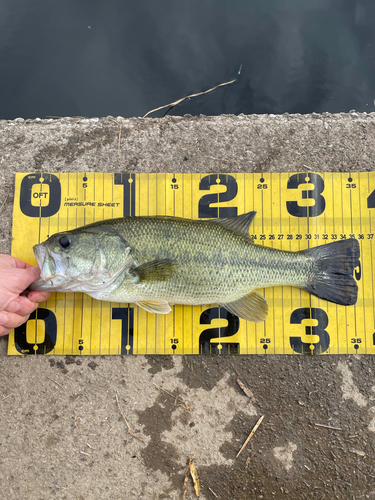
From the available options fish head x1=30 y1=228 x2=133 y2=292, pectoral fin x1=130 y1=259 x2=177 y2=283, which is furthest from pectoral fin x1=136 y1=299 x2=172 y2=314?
fish head x1=30 y1=228 x2=133 y2=292

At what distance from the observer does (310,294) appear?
10.0ft

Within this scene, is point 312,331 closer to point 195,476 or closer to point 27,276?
point 195,476

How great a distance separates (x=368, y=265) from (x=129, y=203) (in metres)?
2.56

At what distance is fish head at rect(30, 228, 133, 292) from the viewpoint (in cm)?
252

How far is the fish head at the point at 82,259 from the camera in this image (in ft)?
8.27

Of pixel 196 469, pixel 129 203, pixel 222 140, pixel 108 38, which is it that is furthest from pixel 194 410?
pixel 108 38

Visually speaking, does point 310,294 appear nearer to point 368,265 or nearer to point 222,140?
point 368,265

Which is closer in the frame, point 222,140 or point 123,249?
point 123,249

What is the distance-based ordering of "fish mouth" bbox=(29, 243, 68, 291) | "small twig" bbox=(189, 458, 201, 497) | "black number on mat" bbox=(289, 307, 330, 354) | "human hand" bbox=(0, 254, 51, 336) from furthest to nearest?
"black number on mat" bbox=(289, 307, 330, 354)
"small twig" bbox=(189, 458, 201, 497)
"human hand" bbox=(0, 254, 51, 336)
"fish mouth" bbox=(29, 243, 68, 291)

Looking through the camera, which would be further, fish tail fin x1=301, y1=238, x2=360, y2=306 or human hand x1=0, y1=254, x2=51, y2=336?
fish tail fin x1=301, y1=238, x2=360, y2=306

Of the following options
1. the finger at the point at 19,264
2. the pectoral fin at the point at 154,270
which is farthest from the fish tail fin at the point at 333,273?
the finger at the point at 19,264

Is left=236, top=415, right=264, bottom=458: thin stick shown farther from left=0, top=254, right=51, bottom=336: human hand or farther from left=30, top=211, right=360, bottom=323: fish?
left=0, top=254, right=51, bottom=336: human hand

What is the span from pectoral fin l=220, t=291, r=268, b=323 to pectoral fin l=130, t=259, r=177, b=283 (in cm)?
72

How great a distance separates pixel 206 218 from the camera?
3113 mm
